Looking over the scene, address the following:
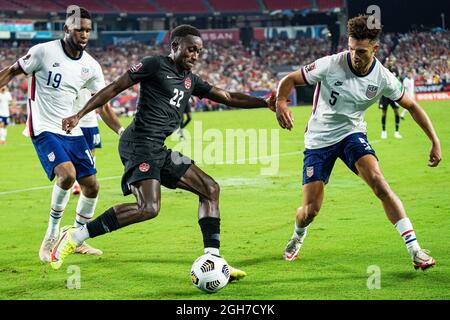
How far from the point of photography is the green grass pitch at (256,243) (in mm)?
7441

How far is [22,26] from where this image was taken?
62.3 meters

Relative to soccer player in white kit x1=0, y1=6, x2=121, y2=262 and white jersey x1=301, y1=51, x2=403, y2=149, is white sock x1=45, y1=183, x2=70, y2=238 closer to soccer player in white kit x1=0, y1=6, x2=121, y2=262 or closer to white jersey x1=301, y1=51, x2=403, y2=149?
soccer player in white kit x1=0, y1=6, x2=121, y2=262

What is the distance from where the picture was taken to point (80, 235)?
8.03 m

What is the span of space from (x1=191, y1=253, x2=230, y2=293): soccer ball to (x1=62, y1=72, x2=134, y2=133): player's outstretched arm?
1.84 m

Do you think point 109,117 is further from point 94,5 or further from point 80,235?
point 94,5

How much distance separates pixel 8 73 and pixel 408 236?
16.1ft

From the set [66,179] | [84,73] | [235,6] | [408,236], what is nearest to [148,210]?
[66,179]

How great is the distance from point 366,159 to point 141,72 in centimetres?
250

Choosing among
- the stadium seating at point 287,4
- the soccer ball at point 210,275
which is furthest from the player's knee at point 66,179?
the stadium seating at point 287,4

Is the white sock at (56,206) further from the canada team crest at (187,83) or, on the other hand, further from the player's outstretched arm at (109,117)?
the canada team crest at (187,83)

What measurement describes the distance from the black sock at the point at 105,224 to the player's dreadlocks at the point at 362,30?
296 centimetres

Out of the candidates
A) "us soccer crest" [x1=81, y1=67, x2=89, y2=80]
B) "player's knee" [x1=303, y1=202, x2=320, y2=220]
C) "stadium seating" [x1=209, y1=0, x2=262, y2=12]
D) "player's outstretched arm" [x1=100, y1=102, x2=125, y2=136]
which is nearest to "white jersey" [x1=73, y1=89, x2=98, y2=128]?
"player's outstretched arm" [x1=100, y1=102, x2=125, y2=136]

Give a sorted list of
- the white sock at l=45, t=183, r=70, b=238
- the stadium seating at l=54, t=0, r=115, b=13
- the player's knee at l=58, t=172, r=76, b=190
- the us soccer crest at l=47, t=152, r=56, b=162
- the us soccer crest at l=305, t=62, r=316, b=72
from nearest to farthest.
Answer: the us soccer crest at l=305, t=62, r=316, b=72, the player's knee at l=58, t=172, r=76, b=190, the us soccer crest at l=47, t=152, r=56, b=162, the white sock at l=45, t=183, r=70, b=238, the stadium seating at l=54, t=0, r=115, b=13

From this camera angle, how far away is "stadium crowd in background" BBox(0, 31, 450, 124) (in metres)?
56.0
